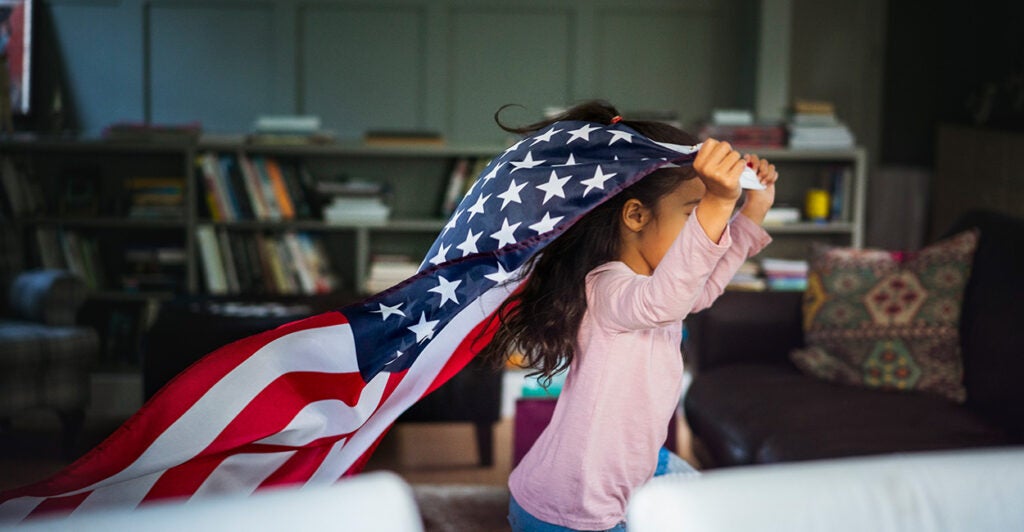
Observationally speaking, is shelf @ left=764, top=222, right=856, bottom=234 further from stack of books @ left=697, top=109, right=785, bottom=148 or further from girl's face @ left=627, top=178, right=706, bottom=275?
girl's face @ left=627, top=178, right=706, bottom=275

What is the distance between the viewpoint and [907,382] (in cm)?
308

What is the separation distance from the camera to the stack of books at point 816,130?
15.1ft

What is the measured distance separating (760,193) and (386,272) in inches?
115

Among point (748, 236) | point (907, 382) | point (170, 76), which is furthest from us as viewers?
point (170, 76)

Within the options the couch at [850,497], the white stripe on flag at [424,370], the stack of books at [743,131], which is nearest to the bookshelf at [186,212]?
the stack of books at [743,131]

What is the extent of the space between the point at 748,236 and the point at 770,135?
2907 mm

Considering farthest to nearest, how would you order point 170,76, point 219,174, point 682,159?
point 170,76
point 219,174
point 682,159

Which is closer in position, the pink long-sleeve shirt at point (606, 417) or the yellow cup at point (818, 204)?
the pink long-sleeve shirt at point (606, 417)

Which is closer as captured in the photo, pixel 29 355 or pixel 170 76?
pixel 29 355

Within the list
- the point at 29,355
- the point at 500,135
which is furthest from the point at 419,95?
the point at 29,355

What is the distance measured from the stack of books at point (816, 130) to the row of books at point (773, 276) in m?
0.48

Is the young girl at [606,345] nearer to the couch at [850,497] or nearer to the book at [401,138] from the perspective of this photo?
the couch at [850,497]

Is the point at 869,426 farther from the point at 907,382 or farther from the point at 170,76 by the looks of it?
the point at 170,76

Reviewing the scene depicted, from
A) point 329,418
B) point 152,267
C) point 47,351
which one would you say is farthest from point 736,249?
point 152,267
